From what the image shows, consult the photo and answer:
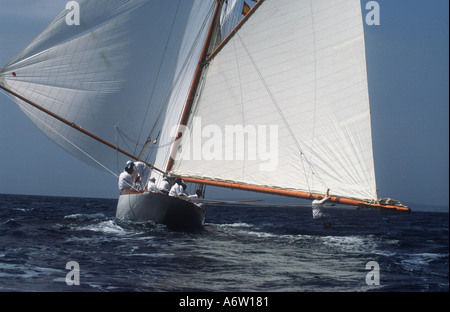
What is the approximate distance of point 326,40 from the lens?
2108 cm

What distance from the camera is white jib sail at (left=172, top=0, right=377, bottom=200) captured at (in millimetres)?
20203

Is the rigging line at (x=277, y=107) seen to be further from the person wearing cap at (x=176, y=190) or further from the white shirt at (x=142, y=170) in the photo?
the white shirt at (x=142, y=170)

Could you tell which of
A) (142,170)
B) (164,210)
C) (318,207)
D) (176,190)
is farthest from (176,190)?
(318,207)

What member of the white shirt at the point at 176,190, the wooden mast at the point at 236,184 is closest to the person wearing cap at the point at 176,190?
the white shirt at the point at 176,190

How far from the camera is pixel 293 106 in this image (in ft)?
69.3

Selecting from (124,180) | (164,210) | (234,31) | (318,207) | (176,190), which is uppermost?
(234,31)

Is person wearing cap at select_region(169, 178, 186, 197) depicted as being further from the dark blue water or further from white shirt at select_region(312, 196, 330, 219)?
white shirt at select_region(312, 196, 330, 219)

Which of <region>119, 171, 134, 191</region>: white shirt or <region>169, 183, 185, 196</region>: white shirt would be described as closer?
<region>169, 183, 185, 196</region>: white shirt

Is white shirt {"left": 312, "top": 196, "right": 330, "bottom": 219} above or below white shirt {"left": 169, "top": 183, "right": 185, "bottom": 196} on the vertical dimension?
below

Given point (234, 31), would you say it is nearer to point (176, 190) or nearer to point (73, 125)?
point (176, 190)

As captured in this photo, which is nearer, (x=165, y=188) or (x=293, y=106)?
(x=293, y=106)

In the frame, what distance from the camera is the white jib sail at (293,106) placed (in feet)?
66.3

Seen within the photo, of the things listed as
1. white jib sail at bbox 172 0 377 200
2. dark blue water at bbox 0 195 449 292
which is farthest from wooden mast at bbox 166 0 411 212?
dark blue water at bbox 0 195 449 292

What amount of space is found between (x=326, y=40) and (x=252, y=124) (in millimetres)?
4448
